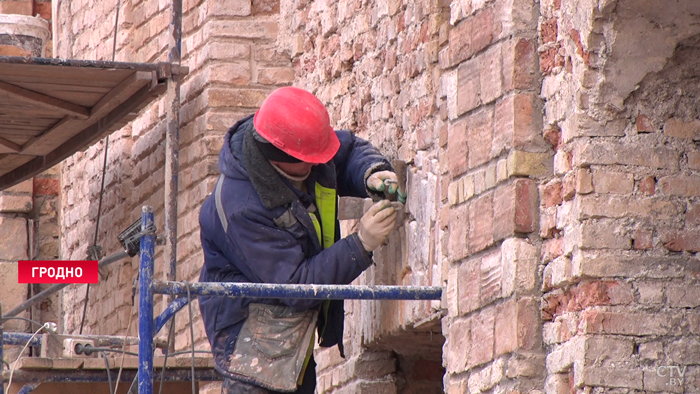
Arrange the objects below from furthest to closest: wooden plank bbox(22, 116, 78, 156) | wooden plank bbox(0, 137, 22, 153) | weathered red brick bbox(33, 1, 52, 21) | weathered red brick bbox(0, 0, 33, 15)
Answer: weathered red brick bbox(33, 1, 52, 21), weathered red brick bbox(0, 0, 33, 15), wooden plank bbox(0, 137, 22, 153), wooden plank bbox(22, 116, 78, 156)

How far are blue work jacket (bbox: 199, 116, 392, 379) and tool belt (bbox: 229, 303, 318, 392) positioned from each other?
0.12ft

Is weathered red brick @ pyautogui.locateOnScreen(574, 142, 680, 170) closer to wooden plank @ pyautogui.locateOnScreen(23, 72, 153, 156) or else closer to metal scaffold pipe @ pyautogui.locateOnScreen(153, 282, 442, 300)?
metal scaffold pipe @ pyautogui.locateOnScreen(153, 282, 442, 300)

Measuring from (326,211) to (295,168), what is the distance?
0.22 m

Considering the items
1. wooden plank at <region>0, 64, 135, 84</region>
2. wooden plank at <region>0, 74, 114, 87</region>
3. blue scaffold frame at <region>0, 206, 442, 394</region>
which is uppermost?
wooden plank at <region>0, 74, 114, 87</region>

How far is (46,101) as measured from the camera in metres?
6.80

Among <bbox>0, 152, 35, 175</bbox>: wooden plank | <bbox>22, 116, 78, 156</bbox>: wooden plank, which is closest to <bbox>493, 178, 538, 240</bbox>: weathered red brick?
<bbox>22, 116, 78, 156</bbox>: wooden plank

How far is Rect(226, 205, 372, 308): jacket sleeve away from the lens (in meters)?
4.34

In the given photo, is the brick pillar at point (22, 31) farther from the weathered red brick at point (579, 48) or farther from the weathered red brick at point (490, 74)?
the weathered red brick at point (579, 48)

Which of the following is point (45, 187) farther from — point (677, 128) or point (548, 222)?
point (677, 128)

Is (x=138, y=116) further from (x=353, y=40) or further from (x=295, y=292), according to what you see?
(x=295, y=292)

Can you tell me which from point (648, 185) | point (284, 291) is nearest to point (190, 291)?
point (284, 291)

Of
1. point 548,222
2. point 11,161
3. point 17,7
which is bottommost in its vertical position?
point 548,222

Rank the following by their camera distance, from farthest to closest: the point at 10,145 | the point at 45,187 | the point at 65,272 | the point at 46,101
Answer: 1. the point at 45,187
2. the point at 10,145
3. the point at 65,272
4. the point at 46,101

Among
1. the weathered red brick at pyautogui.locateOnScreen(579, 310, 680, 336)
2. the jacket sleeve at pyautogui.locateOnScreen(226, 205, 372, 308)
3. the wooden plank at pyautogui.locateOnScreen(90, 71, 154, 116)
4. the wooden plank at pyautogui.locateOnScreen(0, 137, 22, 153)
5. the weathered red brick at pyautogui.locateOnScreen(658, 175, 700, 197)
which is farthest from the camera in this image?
the wooden plank at pyautogui.locateOnScreen(0, 137, 22, 153)
